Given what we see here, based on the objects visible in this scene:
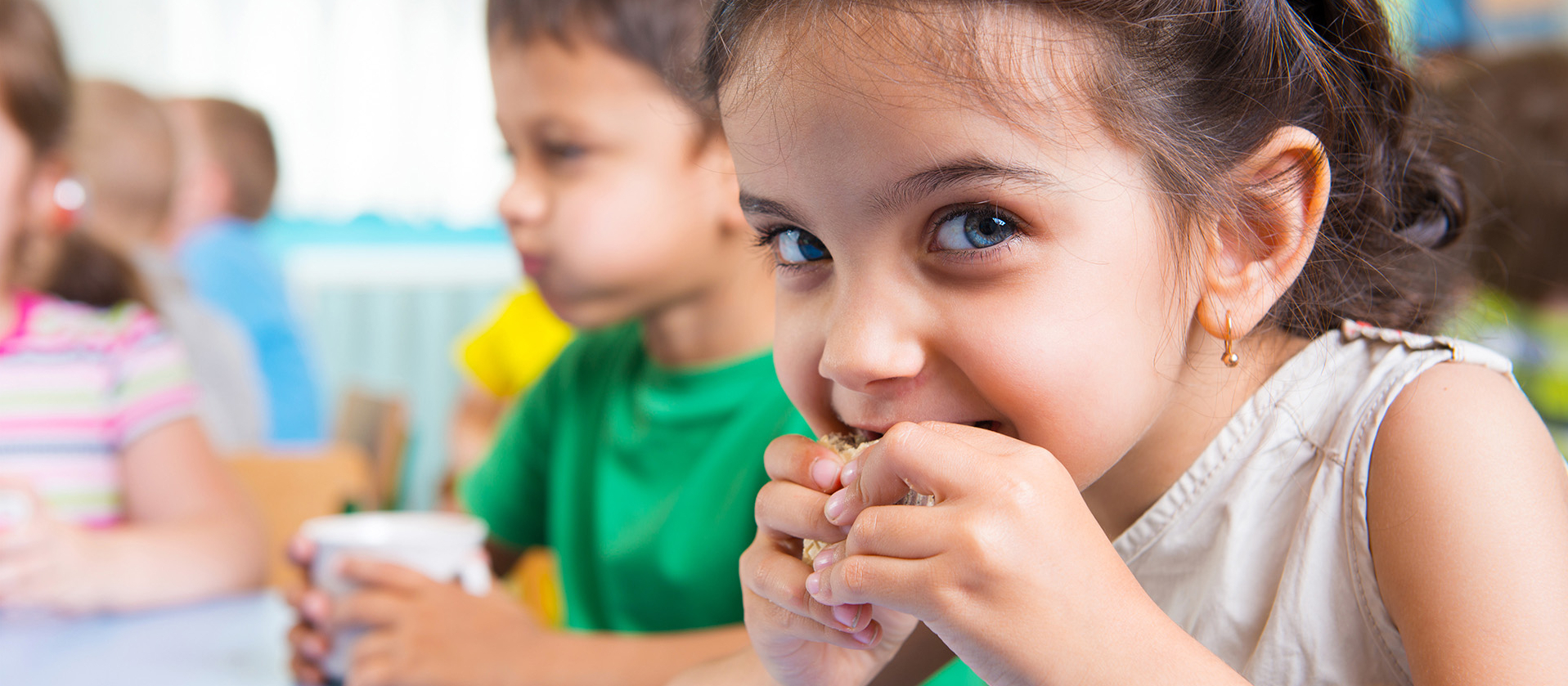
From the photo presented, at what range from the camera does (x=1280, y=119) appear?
0.64 m

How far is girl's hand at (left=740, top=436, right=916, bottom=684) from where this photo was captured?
1.87 ft

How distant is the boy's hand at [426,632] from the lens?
80 cm

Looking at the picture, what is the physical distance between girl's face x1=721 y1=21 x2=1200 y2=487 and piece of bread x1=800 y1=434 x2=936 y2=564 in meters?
0.03

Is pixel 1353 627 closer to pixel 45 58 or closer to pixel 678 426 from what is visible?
pixel 678 426

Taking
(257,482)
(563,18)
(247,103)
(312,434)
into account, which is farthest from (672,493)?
(247,103)

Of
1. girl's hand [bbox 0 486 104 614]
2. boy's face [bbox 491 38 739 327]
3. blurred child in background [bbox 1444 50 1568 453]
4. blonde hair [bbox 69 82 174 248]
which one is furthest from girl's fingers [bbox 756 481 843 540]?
blonde hair [bbox 69 82 174 248]

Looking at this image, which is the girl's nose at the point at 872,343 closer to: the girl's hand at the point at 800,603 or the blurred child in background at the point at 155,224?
the girl's hand at the point at 800,603

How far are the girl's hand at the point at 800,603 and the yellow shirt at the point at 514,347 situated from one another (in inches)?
66.0

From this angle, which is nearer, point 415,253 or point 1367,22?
point 1367,22

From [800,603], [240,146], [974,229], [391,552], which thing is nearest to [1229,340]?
[974,229]

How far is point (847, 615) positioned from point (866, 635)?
0.03 meters

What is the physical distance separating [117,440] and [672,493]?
77 centimetres

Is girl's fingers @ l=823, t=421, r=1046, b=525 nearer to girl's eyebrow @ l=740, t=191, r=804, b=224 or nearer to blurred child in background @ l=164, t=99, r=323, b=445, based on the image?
girl's eyebrow @ l=740, t=191, r=804, b=224

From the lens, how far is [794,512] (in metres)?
0.58
